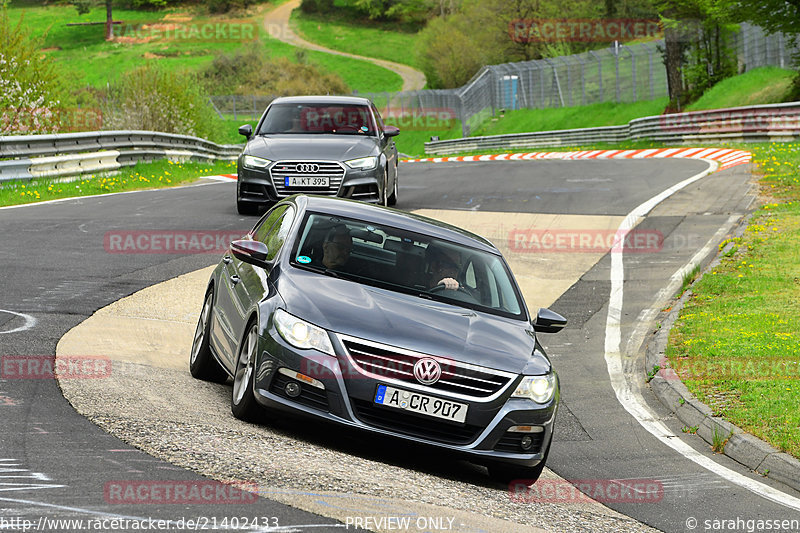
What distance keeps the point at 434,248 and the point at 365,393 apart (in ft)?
5.97

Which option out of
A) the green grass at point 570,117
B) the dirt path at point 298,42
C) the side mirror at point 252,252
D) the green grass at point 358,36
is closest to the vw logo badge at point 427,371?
the side mirror at point 252,252

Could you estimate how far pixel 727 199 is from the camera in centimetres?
2116

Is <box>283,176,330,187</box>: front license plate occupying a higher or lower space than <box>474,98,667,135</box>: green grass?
higher

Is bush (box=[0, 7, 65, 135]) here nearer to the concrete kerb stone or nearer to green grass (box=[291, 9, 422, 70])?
the concrete kerb stone

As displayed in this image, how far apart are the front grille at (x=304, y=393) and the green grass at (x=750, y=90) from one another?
37.3m

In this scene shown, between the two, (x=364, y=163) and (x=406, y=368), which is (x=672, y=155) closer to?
(x=364, y=163)

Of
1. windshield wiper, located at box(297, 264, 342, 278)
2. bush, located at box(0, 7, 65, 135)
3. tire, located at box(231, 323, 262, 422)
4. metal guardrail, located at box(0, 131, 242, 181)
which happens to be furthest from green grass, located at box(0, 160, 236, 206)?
tire, located at box(231, 323, 262, 422)

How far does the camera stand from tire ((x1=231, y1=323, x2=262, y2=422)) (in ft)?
22.2

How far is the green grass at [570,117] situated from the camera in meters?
55.7

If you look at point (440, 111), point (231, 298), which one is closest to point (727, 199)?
point (231, 298)

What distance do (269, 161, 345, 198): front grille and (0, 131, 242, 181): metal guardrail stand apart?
6321 mm

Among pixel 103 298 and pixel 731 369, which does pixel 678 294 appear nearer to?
pixel 731 369

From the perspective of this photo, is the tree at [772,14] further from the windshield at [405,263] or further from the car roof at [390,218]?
the windshield at [405,263]

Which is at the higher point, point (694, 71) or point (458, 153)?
point (694, 71)
